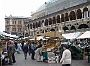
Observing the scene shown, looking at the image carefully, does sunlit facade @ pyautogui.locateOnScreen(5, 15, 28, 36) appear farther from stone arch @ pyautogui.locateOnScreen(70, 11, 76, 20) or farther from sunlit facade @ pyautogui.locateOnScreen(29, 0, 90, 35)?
stone arch @ pyautogui.locateOnScreen(70, 11, 76, 20)

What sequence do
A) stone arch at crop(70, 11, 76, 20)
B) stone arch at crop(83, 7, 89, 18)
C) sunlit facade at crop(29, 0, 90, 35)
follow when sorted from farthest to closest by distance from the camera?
1. stone arch at crop(70, 11, 76, 20)
2. sunlit facade at crop(29, 0, 90, 35)
3. stone arch at crop(83, 7, 89, 18)

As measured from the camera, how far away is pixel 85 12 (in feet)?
157

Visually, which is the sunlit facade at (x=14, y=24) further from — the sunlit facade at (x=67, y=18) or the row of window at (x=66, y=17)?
the row of window at (x=66, y=17)

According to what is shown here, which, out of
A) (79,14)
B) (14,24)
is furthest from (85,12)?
(14,24)

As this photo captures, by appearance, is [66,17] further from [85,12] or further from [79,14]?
[85,12]

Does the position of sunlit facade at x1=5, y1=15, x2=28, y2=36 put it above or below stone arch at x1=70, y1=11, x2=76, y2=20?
above

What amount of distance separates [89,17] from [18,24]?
78.0 metres

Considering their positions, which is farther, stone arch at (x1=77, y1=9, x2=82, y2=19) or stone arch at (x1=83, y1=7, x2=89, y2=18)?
stone arch at (x1=77, y1=9, x2=82, y2=19)

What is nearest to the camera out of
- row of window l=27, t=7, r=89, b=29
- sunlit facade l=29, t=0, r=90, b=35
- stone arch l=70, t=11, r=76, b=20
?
sunlit facade l=29, t=0, r=90, b=35

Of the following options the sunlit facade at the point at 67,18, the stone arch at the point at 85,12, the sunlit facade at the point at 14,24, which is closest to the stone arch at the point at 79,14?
the sunlit facade at the point at 67,18

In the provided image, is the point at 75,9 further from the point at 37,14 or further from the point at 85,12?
the point at 37,14

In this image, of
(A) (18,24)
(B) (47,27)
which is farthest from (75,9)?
(A) (18,24)

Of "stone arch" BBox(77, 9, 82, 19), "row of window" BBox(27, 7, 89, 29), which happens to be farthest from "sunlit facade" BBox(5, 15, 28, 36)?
"stone arch" BBox(77, 9, 82, 19)

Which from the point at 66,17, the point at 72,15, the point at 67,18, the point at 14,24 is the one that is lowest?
the point at 67,18
